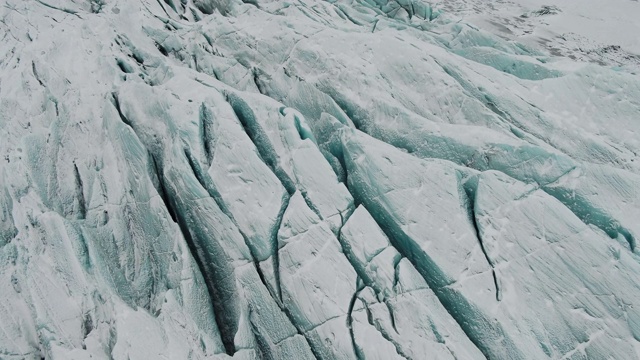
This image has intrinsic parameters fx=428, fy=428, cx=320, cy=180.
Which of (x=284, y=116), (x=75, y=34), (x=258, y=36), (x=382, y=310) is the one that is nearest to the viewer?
(x=382, y=310)

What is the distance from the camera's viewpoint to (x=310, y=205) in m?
12.9

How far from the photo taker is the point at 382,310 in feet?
37.3

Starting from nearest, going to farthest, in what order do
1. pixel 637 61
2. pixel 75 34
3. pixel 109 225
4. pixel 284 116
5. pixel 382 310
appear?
1. pixel 382 310
2. pixel 109 225
3. pixel 284 116
4. pixel 75 34
5. pixel 637 61

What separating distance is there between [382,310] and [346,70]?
939cm

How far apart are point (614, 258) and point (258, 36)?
1535cm

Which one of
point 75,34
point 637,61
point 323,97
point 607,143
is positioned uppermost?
point 75,34

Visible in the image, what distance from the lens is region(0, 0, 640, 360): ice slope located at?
37.0 ft

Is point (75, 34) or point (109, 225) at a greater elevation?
point (75, 34)

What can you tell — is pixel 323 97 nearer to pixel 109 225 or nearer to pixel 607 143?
pixel 109 225

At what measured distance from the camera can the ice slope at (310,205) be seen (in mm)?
11281

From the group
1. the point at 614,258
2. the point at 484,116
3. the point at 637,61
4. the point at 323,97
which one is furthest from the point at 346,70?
the point at 637,61

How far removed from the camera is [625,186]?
44.1 feet

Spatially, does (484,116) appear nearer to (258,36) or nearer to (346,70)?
(346,70)

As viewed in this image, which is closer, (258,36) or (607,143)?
(607,143)
